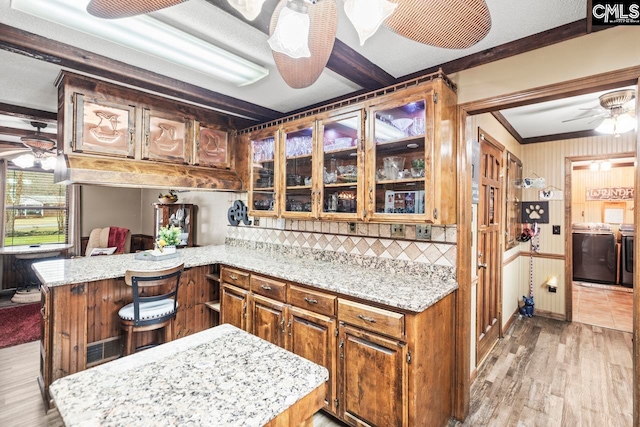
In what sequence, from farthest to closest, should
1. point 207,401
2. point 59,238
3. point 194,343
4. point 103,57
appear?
point 59,238 → point 103,57 → point 194,343 → point 207,401

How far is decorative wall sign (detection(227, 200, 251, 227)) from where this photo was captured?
3727mm

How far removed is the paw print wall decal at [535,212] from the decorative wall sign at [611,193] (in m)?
4.01

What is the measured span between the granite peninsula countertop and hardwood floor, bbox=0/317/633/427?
97 centimetres

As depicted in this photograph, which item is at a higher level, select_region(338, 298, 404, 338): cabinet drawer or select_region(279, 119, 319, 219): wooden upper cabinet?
select_region(279, 119, 319, 219): wooden upper cabinet

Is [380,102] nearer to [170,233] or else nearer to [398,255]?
[398,255]

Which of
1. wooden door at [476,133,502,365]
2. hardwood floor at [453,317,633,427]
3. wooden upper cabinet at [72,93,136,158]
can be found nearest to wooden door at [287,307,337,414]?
hardwood floor at [453,317,633,427]

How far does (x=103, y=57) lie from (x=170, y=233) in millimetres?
1789

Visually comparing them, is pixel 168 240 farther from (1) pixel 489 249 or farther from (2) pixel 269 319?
(1) pixel 489 249

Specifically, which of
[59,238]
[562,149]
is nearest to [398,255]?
[562,149]

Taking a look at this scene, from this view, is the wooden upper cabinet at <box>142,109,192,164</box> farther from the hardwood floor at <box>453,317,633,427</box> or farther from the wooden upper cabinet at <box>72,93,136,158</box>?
the hardwood floor at <box>453,317,633,427</box>

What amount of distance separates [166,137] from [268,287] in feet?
5.93

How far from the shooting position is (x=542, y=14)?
5.21 ft

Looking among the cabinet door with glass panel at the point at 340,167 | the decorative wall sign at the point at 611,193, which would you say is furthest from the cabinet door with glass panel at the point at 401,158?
the decorative wall sign at the point at 611,193

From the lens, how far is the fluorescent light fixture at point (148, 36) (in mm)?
1498
